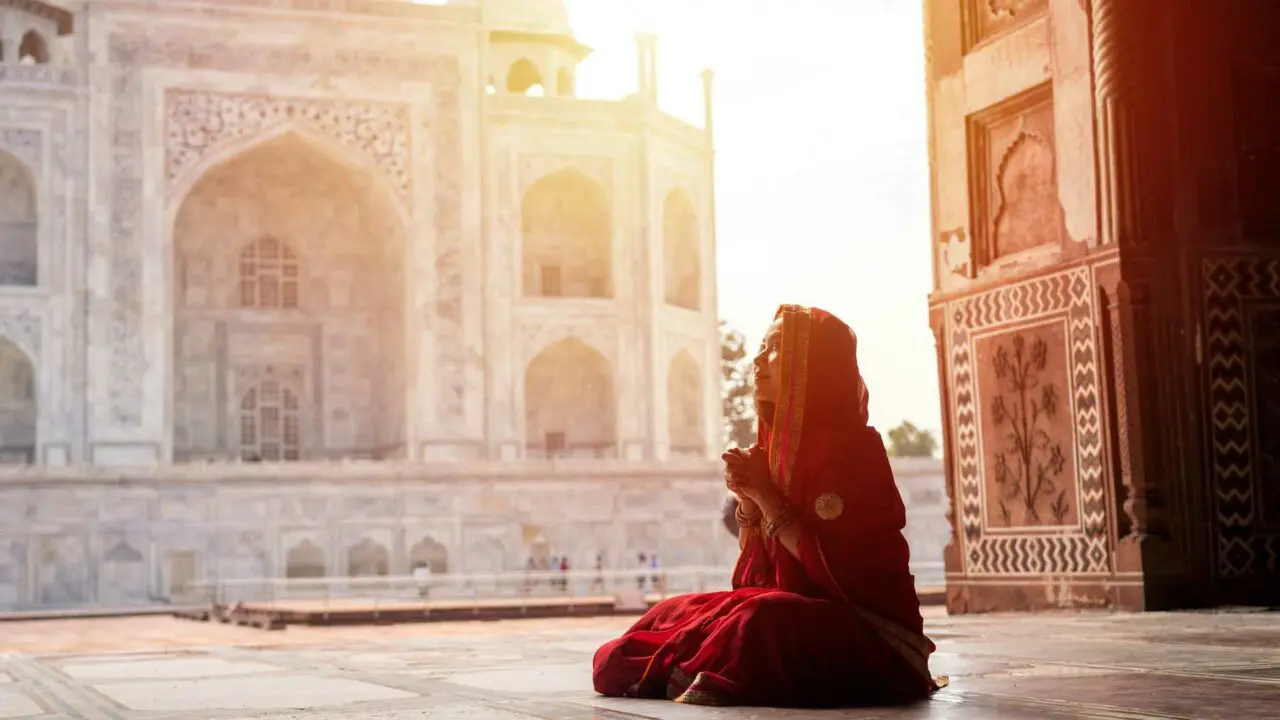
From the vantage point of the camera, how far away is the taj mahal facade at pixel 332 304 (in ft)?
68.5

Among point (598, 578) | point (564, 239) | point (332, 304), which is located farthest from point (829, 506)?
point (564, 239)

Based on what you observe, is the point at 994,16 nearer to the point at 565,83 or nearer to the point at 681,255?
the point at 681,255

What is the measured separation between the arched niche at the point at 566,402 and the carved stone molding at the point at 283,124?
3733 mm

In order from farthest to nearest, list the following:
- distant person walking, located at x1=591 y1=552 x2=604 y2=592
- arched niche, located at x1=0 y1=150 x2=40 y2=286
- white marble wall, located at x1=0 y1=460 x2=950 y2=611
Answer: arched niche, located at x1=0 y1=150 x2=40 y2=286, distant person walking, located at x1=591 y1=552 x2=604 y2=592, white marble wall, located at x1=0 y1=460 x2=950 y2=611

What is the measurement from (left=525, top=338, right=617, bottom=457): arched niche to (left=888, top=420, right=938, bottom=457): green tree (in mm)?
24063

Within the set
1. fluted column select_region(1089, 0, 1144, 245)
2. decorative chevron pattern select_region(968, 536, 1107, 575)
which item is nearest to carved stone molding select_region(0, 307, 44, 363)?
decorative chevron pattern select_region(968, 536, 1107, 575)

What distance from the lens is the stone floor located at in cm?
344

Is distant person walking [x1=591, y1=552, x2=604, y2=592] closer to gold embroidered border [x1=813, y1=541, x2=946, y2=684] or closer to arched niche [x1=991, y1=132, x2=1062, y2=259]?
arched niche [x1=991, y1=132, x2=1062, y2=259]

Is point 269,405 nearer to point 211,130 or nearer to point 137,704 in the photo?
point 211,130

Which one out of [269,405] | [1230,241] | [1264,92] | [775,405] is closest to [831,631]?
[775,405]

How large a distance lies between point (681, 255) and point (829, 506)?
2420 centimetres

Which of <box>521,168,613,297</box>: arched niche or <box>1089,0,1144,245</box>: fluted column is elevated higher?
<box>521,168,613,297</box>: arched niche

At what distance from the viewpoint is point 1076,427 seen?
724 centimetres

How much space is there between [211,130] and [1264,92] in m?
18.4
